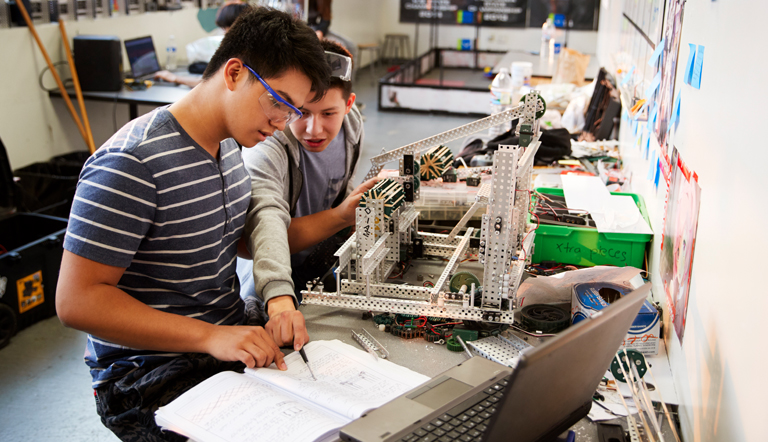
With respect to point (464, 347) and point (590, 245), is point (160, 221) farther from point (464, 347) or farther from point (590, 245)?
point (590, 245)

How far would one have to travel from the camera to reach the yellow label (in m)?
2.81

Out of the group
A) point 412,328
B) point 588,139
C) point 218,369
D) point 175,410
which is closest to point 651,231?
point 412,328

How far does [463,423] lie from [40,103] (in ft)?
14.0

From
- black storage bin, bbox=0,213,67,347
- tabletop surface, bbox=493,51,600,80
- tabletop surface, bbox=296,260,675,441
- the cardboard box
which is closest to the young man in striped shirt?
tabletop surface, bbox=296,260,675,441

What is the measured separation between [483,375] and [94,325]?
79cm

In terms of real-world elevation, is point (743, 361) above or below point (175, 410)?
above

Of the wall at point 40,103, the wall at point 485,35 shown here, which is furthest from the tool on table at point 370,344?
the wall at point 485,35

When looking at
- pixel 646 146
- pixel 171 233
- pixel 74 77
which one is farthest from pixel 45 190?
pixel 646 146

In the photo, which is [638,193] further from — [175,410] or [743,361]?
[175,410]

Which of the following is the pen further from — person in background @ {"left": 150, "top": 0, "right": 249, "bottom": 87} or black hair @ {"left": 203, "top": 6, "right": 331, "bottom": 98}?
person in background @ {"left": 150, "top": 0, "right": 249, "bottom": 87}

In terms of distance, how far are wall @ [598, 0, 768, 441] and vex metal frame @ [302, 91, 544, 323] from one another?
39cm

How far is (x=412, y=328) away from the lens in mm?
1458

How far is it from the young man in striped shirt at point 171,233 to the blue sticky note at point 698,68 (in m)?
0.87

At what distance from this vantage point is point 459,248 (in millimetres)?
1664
